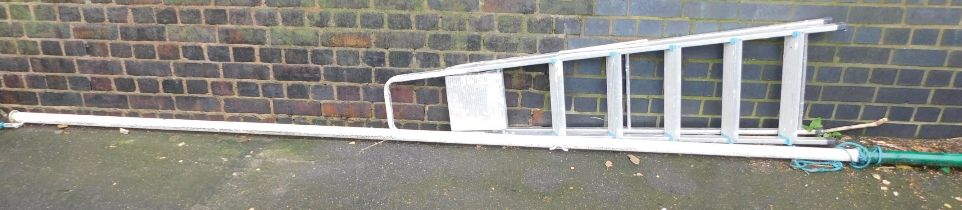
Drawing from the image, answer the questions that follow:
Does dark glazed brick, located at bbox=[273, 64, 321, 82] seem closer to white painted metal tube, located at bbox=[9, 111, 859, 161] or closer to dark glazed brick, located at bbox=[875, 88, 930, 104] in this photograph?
white painted metal tube, located at bbox=[9, 111, 859, 161]

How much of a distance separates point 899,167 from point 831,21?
890 mm

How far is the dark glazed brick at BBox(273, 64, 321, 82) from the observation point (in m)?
3.83

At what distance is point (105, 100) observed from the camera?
4.10 m

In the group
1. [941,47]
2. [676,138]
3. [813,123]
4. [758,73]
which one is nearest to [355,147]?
[676,138]

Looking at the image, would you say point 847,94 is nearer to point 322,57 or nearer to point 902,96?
point 902,96

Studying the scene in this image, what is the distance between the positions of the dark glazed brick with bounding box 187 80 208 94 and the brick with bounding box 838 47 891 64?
3.78m

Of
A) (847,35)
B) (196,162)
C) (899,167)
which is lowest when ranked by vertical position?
(899,167)

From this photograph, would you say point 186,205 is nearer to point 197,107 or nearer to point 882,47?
point 197,107

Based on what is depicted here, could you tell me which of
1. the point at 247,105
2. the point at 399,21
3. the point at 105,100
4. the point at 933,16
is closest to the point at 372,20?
the point at 399,21

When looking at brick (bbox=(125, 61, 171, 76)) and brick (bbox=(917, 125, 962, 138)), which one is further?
brick (bbox=(125, 61, 171, 76))

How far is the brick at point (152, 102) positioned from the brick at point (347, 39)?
1.19m

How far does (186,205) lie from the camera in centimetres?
299

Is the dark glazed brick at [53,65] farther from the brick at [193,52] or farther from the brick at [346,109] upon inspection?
the brick at [346,109]

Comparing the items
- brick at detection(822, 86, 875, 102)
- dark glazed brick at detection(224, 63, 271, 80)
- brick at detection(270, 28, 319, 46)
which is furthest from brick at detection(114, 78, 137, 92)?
brick at detection(822, 86, 875, 102)
